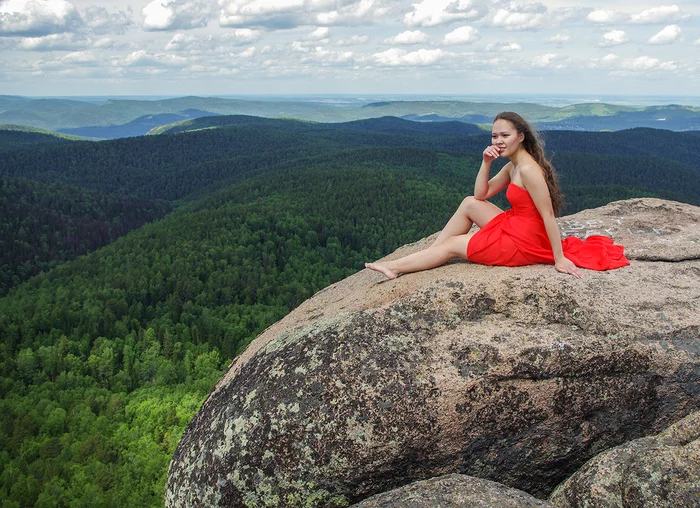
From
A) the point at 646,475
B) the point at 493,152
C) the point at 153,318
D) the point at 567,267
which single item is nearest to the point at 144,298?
the point at 153,318

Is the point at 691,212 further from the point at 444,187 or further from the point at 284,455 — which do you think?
the point at 444,187

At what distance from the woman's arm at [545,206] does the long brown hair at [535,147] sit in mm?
335

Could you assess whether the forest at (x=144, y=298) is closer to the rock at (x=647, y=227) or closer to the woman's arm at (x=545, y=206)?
the rock at (x=647, y=227)

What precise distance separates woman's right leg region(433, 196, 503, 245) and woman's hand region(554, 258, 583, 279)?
168 cm

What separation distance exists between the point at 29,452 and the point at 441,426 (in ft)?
203

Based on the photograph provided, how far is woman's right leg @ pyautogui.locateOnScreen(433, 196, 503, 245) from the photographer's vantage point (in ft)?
39.4

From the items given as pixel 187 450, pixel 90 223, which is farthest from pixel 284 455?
pixel 90 223

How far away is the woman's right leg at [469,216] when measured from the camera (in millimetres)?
12016

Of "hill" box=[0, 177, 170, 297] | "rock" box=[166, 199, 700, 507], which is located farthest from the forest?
"rock" box=[166, 199, 700, 507]

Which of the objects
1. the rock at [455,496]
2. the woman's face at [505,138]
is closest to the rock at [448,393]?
the rock at [455,496]

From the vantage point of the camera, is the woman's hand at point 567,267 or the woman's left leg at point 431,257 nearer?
the woman's hand at point 567,267

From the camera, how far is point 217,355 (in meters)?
77.5

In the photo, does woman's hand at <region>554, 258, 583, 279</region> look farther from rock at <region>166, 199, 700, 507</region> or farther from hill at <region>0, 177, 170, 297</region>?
hill at <region>0, 177, 170, 297</region>

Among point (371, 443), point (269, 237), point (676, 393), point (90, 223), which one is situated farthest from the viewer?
point (90, 223)
